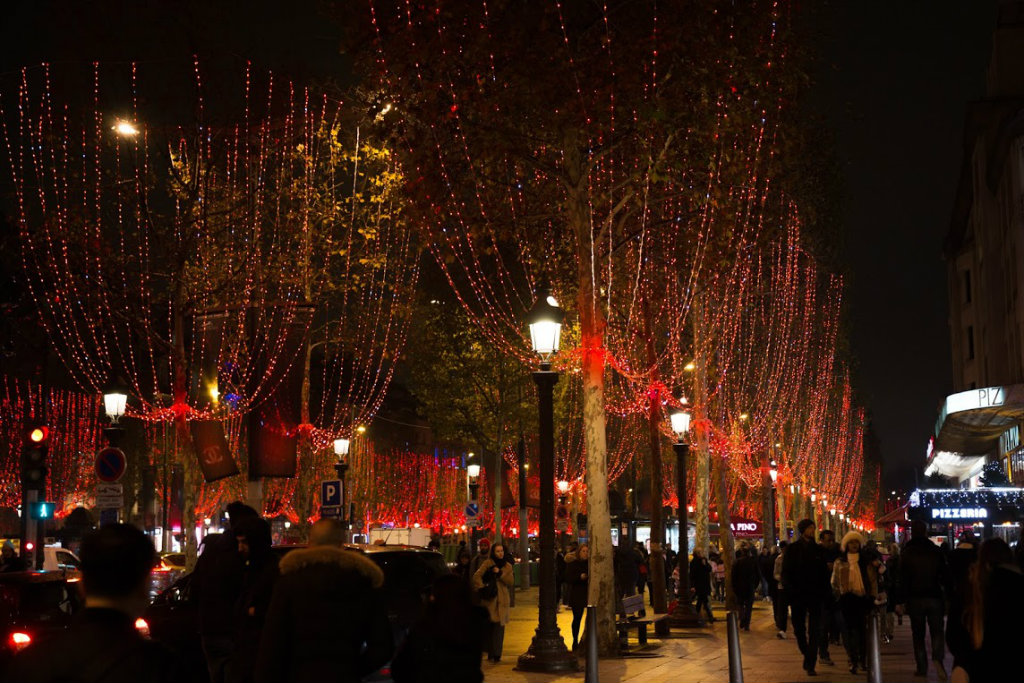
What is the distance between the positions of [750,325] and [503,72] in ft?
96.2

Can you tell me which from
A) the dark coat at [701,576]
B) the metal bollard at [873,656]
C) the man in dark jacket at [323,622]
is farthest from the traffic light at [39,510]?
the man in dark jacket at [323,622]

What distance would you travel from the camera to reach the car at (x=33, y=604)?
1137 cm

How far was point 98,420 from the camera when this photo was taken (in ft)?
212

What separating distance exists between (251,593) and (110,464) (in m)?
13.2

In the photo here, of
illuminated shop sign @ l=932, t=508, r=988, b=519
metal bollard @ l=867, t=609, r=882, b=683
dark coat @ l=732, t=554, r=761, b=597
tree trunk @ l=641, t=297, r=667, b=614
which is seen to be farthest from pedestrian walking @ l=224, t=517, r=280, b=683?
illuminated shop sign @ l=932, t=508, r=988, b=519

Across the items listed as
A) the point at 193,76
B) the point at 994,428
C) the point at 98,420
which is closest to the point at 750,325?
the point at 994,428

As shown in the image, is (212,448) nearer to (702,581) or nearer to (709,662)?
(709,662)

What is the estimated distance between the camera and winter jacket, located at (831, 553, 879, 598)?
626 inches

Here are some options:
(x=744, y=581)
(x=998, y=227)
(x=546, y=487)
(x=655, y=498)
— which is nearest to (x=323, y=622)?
(x=546, y=487)

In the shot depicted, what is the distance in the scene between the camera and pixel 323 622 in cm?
642

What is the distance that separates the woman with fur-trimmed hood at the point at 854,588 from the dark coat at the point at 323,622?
10564mm

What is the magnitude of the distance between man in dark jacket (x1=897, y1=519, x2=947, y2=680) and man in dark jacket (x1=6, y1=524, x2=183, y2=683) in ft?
39.7

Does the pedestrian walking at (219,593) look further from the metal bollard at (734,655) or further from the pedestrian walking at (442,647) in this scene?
the metal bollard at (734,655)

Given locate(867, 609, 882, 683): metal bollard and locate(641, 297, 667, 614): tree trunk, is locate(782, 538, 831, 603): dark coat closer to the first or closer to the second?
locate(867, 609, 882, 683): metal bollard
